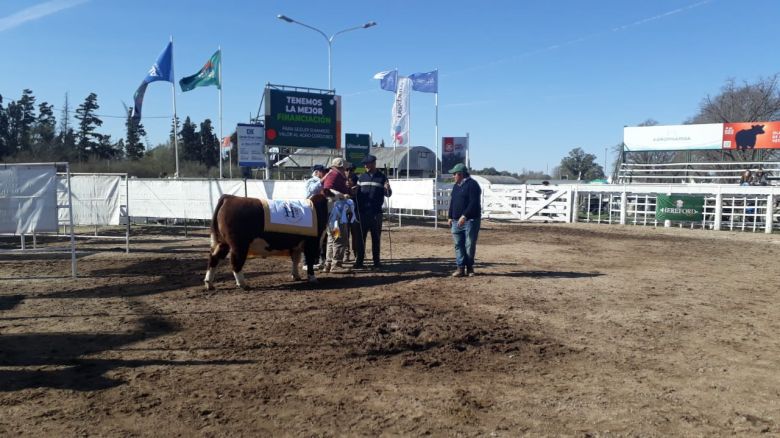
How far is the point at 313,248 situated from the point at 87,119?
159ft

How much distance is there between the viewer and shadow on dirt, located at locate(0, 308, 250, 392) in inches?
169

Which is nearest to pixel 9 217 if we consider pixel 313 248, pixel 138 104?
pixel 313 248

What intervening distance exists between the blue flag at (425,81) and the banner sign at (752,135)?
15.6 m

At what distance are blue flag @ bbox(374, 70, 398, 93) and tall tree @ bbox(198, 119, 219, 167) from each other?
45.7m

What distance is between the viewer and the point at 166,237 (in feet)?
51.0

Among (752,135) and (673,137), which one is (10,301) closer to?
(673,137)

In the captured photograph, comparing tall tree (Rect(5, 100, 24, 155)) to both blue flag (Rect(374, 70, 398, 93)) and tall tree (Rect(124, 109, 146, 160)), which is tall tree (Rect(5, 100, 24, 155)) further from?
blue flag (Rect(374, 70, 398, 93))

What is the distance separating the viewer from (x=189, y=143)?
6431 cm

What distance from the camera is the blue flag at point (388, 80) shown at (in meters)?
24.0

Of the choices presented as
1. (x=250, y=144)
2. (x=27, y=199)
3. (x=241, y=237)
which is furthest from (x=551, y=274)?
(x=250, y=144)

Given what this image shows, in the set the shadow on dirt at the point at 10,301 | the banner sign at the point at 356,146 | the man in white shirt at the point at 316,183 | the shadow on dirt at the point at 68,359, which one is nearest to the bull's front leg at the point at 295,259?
the man in white shirt at the point at 316,183

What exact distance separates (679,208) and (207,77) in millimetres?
20473

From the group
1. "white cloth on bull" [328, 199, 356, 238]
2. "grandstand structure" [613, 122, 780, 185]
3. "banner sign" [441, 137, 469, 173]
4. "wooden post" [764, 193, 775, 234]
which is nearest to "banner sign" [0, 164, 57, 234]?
"white cloth on bull" [328, 199, 356, 238]

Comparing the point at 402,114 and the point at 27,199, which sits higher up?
the point at 402,114
